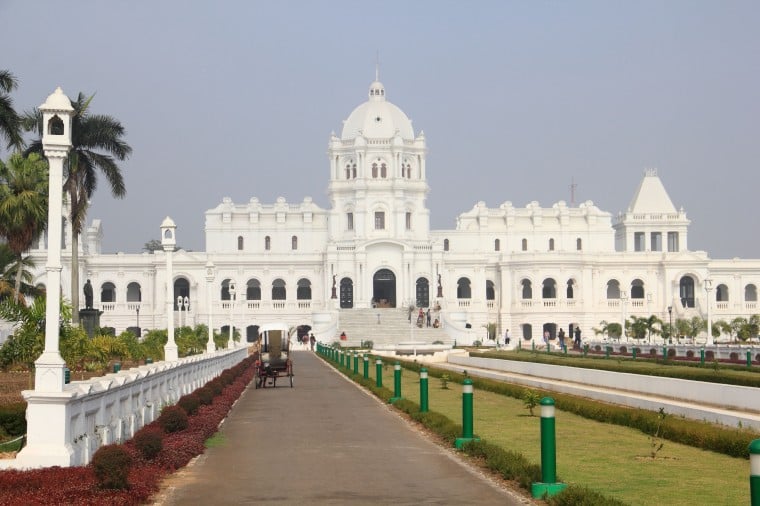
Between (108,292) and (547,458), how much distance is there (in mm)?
103260

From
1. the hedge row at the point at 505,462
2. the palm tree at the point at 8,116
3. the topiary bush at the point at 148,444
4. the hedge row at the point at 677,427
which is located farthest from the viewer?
the palm tree at the point at 8,116

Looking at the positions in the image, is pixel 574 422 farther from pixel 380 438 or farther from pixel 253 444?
pixel 253 444

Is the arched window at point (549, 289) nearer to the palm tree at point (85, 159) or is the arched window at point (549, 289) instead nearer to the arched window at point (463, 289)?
the arched window at point (463, 289)

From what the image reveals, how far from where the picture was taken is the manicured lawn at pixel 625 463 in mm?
13312

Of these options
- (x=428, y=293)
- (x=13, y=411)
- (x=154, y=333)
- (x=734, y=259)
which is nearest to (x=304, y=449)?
(x=13, y=411)

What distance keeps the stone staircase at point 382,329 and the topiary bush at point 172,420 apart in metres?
70.2

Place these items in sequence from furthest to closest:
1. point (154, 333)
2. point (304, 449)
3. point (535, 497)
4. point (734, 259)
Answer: point (734, 259), point (154, 333), point (304, 449), point (535, 497)

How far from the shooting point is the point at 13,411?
19219 mm

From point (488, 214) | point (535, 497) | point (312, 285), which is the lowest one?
point (535, 497)

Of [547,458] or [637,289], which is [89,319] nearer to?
[547,458]

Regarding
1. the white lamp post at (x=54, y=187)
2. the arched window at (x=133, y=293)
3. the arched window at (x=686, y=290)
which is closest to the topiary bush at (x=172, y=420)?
the white lamp post at (x=54, y=187)

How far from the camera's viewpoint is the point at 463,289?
377 feet

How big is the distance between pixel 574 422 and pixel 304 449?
19.8 ft

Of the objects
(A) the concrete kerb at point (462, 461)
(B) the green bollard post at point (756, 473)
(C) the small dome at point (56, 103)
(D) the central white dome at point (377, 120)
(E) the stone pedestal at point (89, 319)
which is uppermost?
(D) the central white dome at point (377, 120)
